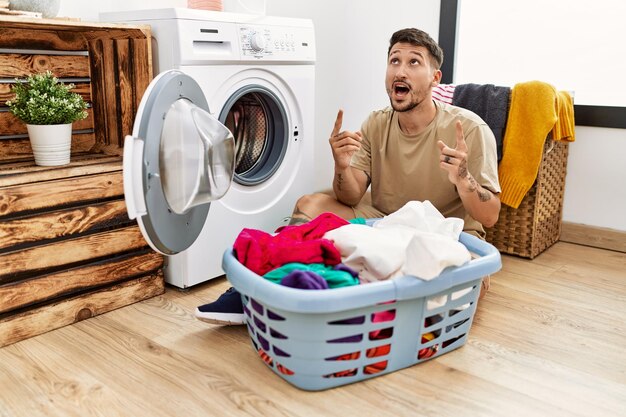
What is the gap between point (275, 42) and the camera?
82.9 inches

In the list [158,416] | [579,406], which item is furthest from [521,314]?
[158,416]

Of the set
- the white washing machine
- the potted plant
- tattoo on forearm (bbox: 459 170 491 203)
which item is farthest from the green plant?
tattoo on forearm (bbox: 459 170 491 203)

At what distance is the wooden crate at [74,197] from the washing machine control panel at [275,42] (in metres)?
0.35

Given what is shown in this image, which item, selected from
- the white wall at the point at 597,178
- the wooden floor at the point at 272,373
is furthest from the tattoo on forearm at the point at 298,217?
the white wall at the point at 597,178

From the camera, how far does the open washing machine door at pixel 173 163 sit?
1320 mm

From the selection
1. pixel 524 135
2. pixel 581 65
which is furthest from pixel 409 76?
pixel 581 65

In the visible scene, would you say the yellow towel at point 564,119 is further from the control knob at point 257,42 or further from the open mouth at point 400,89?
the control knob at point 257,42

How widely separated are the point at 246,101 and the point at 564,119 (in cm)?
125

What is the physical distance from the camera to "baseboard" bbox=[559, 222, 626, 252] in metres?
2.51

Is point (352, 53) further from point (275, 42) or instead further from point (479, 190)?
point (479, 190)

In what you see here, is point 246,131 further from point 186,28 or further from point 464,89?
point 464,89

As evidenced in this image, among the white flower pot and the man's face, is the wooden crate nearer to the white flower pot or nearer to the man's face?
the white flower pot

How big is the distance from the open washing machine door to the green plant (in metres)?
0.45

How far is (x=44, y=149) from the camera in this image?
1.74 meters
